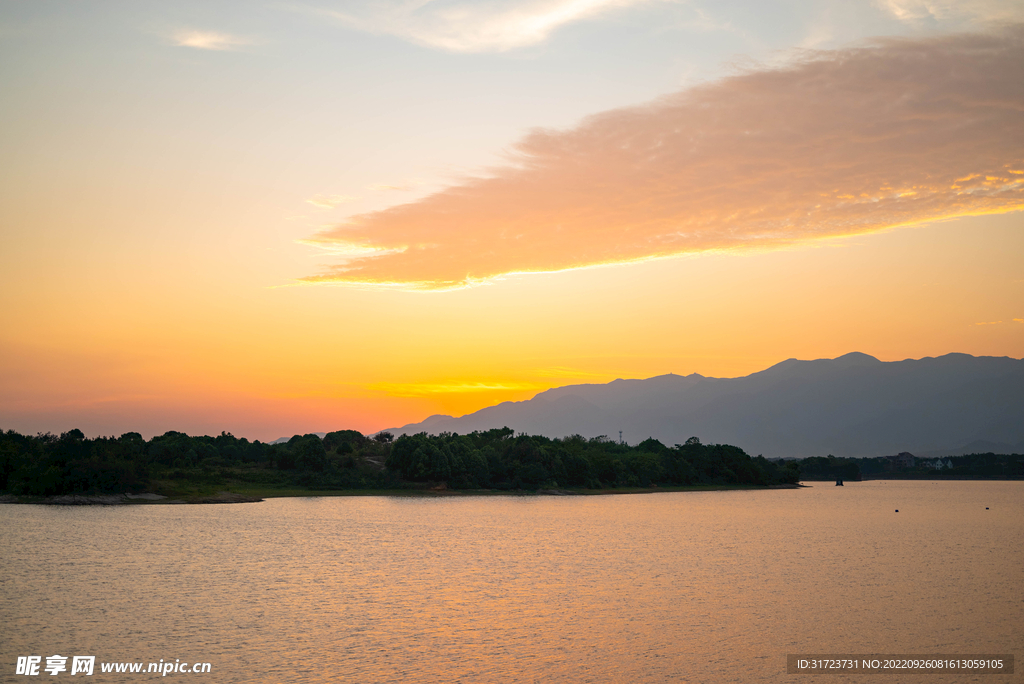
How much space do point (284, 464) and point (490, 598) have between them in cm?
13114

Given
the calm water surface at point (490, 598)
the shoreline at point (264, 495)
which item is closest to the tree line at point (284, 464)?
the shoreline at point (264, 495)

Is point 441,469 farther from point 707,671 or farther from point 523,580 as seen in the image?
point 707,671

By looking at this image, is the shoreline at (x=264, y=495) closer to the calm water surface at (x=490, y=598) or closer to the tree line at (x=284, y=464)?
the tree line at (x=284, y=464)

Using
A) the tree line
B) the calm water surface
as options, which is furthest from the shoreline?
the calm water surface

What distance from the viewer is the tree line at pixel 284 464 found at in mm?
117938

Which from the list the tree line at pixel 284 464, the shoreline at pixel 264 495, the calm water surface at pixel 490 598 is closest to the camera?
the calm water surface at pixel 490 598

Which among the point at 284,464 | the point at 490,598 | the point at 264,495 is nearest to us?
the point at 490,598

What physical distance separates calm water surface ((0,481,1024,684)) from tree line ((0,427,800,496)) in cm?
2941

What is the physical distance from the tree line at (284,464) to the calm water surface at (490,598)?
1158 inches

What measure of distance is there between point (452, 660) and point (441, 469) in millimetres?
136019

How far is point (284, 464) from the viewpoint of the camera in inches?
6531

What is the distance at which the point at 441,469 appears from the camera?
165875 millimetres

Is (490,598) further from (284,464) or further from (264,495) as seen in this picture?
(284,464)

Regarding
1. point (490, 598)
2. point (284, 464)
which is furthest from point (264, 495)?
point (490, 598)
